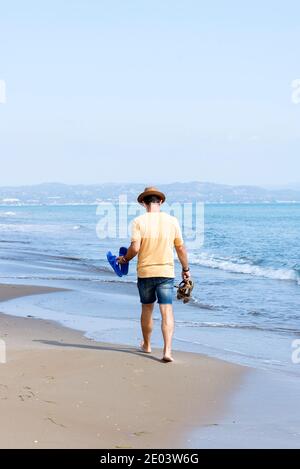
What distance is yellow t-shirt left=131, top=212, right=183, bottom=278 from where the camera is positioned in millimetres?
7859

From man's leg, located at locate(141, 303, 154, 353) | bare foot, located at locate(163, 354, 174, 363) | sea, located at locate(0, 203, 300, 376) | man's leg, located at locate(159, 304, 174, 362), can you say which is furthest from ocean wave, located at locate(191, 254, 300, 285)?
bare foot, located at locate(163, 354, 174, 363)

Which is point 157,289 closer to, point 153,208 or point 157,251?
point 157,251

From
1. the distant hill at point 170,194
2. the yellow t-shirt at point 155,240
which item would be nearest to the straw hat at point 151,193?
the yellow t-shirt at point 155,240

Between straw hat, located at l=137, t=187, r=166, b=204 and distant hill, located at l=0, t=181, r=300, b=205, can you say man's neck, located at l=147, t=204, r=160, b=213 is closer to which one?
straw hat, located at l=137, t=187, r=166, b=204

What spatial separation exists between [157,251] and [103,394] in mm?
1830

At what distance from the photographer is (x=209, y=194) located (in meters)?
142

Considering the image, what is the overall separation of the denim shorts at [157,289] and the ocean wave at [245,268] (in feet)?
39.8

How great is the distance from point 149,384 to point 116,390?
393mm

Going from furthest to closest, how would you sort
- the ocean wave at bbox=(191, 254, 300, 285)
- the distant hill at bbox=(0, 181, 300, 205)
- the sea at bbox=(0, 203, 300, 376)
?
the distant hill at bbox=(0, 181, 300, 205) < the ocean wave at bbox=(191, 254, 300, 285) < the sea at bbox=(0, 203, 300, 376)

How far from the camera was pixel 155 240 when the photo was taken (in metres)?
7.87

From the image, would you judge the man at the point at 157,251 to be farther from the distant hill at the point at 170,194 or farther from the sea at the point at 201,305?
the distant hill at the point at 170,194

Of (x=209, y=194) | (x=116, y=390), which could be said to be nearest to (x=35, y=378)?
(x=116, y=390)

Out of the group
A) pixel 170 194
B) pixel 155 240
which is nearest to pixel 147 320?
pixel 155 240

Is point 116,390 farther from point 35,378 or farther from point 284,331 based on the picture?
point 284,331
